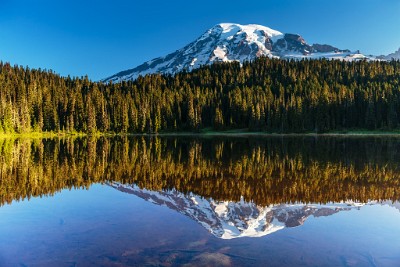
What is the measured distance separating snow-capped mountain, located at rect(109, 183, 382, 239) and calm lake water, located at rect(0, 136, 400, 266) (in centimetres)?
5

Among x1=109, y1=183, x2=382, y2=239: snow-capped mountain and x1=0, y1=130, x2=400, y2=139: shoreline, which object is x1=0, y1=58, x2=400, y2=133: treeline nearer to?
x1=0, y1=130, x2=400, y2=139: shoreline

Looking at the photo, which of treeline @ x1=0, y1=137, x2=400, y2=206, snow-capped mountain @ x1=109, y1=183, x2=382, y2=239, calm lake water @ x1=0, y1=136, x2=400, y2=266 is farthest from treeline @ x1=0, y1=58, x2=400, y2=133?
snow-capped mountain @ x1=109, y1=183, x2=382, y2=239

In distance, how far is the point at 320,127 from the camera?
467ft

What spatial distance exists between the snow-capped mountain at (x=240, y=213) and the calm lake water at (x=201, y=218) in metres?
0.05

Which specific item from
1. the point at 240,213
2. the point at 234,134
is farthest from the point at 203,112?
the point at 240,213

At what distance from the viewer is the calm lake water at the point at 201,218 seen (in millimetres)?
11242

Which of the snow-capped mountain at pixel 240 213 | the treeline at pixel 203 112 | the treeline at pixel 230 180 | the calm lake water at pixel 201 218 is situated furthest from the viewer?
the treeline at pixel 203 112

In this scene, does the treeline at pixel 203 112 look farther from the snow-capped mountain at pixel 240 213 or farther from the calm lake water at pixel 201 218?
the snow-capped mountain at pixel 240 213

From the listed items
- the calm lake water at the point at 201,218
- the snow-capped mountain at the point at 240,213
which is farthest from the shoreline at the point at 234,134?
the snow-capped mountain at the point at 240,213

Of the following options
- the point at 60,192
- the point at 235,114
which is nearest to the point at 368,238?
the point at 60,192

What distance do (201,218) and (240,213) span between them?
1.98 meters

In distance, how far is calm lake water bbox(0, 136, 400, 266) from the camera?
11.2m

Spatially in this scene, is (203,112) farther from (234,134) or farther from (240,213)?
(240,213)

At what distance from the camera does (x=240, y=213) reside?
54.9 feet
